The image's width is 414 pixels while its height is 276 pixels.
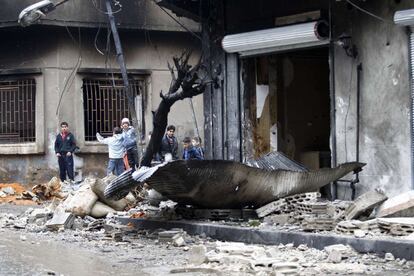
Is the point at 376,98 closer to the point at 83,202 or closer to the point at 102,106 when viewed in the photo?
the point at 83,202

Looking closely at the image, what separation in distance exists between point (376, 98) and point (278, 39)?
6.66ft

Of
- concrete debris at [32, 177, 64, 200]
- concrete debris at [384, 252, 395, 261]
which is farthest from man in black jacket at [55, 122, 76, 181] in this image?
concrete debris at [384, 252, 395, 261]

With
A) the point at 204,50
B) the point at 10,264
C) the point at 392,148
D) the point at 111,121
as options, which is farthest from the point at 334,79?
the point at 111,121

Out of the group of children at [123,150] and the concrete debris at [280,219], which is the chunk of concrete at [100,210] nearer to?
the concrete debris at [280,219]

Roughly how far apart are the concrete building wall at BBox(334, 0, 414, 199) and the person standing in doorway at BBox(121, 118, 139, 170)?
6.92 meters

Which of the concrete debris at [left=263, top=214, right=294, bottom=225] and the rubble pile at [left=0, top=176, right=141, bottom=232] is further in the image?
the rubble pile at [left=0, top=176, right=141, bottom=232]

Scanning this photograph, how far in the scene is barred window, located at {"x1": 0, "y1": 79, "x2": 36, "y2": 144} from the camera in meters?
20.3

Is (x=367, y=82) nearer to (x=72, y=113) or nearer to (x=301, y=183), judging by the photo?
(x=301, y=183)

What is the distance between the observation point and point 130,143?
59.1ft

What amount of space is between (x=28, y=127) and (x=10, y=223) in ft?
25.7

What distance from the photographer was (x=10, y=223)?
12.8 meters

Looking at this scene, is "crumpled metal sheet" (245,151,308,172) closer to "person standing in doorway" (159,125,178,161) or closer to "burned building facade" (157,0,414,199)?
"burned building facade" (157,0,414,199)

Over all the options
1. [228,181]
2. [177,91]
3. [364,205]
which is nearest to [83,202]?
[177,91]

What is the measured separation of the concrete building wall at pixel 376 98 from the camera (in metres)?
11.1
